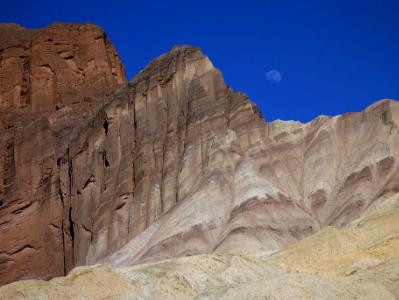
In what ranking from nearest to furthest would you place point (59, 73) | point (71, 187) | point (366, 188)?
1. point (366, 188)
2. point (71, 187)
3. point (59, 73)

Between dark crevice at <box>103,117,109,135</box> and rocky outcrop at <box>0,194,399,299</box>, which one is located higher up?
dark crevice at <box>103,117,109,135</box>

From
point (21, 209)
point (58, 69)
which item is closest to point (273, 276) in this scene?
point (21, 209)

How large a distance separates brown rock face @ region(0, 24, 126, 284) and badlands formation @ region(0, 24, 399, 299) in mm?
163

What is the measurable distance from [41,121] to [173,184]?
2853cm

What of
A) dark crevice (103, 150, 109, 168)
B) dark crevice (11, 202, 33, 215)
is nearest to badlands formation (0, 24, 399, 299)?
dark crevice (103, 150, 109, 168)

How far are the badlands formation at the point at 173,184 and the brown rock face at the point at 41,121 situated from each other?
163 mm

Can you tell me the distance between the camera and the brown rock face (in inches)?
3511

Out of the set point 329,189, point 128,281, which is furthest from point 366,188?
point 128,281

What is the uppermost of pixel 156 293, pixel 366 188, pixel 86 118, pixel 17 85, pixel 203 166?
pixel 17 85

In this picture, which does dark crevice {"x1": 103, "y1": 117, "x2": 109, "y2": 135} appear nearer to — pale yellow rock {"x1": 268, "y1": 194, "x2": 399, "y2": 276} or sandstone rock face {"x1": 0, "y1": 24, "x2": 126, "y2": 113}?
sandstone rock face {"x1": 0, "y1": 24, "x2": 126, "y2": 113}

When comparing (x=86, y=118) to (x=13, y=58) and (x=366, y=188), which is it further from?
(x=366, y=188)

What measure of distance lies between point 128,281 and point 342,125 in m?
40.8

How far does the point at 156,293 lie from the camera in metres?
37.5

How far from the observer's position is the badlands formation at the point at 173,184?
137 ft
